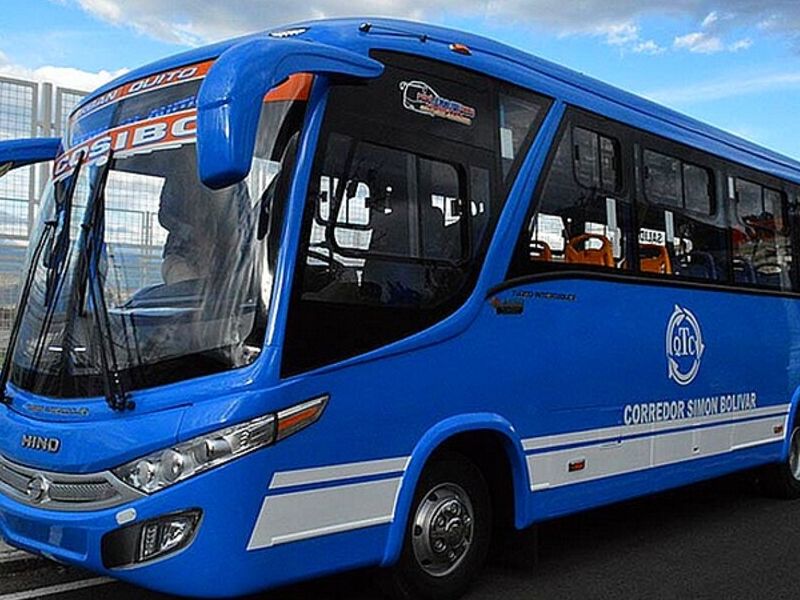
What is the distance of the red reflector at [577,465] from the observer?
625 cm

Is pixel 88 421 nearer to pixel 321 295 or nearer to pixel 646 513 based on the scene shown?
pixel 321 295

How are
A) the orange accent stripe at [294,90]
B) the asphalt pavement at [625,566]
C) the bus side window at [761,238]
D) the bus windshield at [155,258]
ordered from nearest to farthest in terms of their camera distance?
the bus windshield at [155,258] → the orange accent stripe at [294,90] → the asphalt pavement at [625,566] → the bus side window at [761,238]

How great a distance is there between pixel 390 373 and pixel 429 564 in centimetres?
117

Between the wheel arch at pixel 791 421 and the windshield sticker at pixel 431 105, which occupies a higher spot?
the windshield sticker at pixel 431 105

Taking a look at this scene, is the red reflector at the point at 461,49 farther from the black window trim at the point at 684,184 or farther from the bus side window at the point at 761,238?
the bus side window at the point at 761,238

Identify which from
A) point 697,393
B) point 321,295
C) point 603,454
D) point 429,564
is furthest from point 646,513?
point 321,295

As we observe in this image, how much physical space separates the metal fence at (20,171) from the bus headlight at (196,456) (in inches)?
227

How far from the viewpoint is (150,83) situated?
536cm

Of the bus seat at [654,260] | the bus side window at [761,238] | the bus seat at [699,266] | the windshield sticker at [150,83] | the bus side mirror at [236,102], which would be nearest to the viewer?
the bus side mirror at [236,102]

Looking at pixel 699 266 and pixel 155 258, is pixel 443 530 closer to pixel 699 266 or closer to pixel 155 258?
pixel 155 258

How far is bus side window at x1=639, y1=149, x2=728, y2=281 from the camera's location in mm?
7375

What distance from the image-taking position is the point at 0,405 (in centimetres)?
539

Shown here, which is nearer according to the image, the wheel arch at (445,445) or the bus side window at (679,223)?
the wheel arch at (445,445)

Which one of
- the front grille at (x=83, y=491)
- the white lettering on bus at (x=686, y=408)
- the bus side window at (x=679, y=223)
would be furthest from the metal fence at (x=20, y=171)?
the white lettering on bus at (x=686, y=408)
